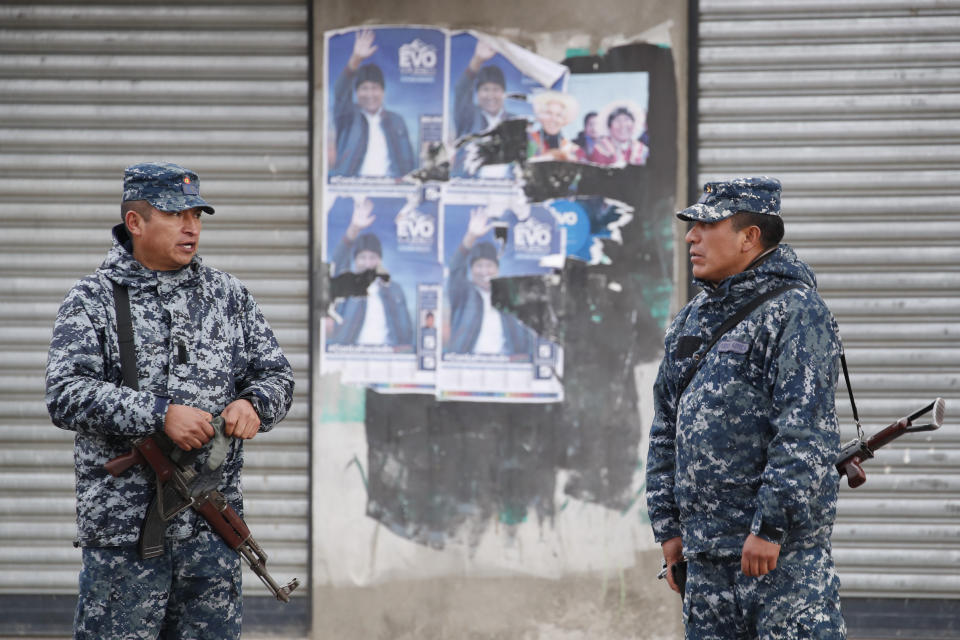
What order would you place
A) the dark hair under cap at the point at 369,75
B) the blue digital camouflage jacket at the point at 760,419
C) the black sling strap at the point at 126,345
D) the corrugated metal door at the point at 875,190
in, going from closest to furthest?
the blue digital camouflage jacket at the point at 760,419 → the black sling strap at the point at 126,345 → the corrugated metal door at the point at 875,190 → the dark hair under cap at the point at 369,75

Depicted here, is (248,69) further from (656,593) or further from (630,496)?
(656,593)

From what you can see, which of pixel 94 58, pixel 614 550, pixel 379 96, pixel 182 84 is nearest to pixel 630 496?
pixel 614 550

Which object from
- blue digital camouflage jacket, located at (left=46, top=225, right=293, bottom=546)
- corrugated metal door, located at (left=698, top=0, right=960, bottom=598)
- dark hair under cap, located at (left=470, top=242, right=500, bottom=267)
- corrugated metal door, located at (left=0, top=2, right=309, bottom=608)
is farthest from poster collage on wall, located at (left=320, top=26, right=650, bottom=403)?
blue digital camouflage jacket, located at (left=46, top=225, right=293, bottom=546)

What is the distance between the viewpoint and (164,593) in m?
3.41

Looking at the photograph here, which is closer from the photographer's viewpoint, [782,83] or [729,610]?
[729,610]

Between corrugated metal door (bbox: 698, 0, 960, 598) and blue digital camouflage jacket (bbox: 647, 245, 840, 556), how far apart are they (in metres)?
2.56

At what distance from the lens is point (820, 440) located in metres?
3.06

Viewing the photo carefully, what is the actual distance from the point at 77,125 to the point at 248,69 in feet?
3.52

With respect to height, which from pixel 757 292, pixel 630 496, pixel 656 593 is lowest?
pixel 656 593

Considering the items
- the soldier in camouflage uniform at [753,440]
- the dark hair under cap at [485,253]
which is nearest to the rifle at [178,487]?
the soldier in camouflage uniform at [753,440]

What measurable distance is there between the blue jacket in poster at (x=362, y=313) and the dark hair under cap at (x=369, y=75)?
35.9 inches

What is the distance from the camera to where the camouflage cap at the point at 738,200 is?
3.33 m

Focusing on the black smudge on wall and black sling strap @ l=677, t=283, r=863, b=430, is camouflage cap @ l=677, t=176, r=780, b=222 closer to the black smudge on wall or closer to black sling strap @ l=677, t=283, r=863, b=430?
black sling strap @ l=677, t=283, r=863, b=430

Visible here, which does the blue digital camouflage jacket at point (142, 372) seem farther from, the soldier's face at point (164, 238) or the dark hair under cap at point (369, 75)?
the dark hair under cap at point (369, 75)
